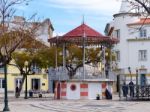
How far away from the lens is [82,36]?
44.8 metres

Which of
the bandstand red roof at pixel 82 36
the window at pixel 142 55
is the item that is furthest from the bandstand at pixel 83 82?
the window at pixel 142 55

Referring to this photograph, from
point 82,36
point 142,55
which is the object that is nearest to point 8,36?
point 82,36

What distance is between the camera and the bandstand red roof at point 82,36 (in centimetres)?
4506

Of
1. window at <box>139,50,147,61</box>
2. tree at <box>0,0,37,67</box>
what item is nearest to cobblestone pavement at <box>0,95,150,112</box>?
tree at <box>0,0,37,67</box>

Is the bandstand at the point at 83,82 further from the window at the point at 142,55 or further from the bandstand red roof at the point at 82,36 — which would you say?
the window at the point at 142,55

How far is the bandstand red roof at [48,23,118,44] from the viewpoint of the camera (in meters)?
45.1

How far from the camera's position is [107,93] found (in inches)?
1752

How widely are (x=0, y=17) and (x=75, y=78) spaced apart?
42.2 ft

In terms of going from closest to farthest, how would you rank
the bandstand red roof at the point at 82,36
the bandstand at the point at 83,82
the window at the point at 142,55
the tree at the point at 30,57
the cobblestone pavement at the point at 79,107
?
1. the cobblestone pavement at the point at 79,107
2. the bandstand at the point at 83,82
3. the bandstand red roof at the point at 82,36
4. the tree at the point at 30,57
5. the window at the point at 142,55

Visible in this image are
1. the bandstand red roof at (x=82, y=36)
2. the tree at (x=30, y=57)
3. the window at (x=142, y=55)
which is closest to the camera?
the bandstand red roof at (x=82, y=36)

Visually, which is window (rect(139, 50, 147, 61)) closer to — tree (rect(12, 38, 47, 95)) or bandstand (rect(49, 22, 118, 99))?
tree (rect(12, 38, 47, 95))

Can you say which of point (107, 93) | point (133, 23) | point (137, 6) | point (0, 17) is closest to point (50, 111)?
point (0, 17)

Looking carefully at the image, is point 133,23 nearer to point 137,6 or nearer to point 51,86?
point 51,86

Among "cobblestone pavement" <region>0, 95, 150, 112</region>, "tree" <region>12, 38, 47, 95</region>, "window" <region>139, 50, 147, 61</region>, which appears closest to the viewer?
"cobblestone pavement" <region>0, 95, 150, 112</region>
